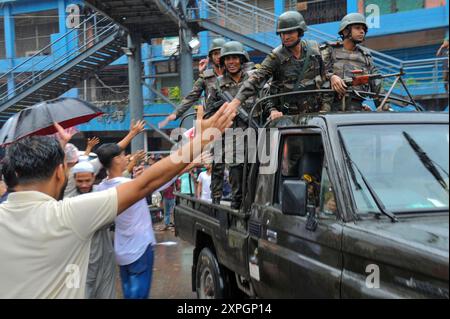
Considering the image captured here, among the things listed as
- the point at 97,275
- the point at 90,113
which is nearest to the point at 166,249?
the point at 90,113

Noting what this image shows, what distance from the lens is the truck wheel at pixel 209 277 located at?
4207mm

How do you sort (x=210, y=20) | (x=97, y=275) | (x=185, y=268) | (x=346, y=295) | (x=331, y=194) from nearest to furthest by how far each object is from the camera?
(x=346, y=295), (x=331, y=194), (x=97, y=275), (x=185, y=268), (x=210, y=20)

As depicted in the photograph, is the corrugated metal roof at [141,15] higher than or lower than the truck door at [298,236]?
higher

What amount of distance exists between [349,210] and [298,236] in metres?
0.45

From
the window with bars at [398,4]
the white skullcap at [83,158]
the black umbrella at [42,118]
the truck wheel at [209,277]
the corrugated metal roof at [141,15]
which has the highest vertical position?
the window with bars at [398,4]

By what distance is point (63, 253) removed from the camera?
1.88 meters

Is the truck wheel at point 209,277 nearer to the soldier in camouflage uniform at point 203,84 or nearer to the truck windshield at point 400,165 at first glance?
the truck windshield at point 400,165

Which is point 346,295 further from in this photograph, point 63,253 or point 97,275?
point 97,275

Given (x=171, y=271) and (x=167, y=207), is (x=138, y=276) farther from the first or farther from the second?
(x=167, y=207)

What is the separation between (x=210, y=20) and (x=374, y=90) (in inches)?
356

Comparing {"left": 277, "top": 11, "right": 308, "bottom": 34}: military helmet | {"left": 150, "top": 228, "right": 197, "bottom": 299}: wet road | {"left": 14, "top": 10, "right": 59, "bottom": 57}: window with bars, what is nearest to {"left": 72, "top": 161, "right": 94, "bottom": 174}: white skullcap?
{"left": 277, "top": 11, "right": 308, "bottom": 34}: military helmet

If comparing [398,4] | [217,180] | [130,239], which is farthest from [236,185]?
[398,4]

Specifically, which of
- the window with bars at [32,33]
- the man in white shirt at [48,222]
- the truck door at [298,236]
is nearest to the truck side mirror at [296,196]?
the truck door at [298,236]

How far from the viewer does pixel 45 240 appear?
6.09 ft
